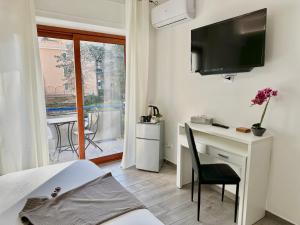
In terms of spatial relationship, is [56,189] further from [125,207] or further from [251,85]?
[251,85]

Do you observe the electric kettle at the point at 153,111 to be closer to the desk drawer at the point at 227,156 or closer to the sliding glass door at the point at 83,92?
the sliding glass door at the point at 83,92

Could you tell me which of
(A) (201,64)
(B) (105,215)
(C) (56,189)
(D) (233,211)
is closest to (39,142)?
(C) (56,189)

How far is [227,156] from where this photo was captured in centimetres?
203

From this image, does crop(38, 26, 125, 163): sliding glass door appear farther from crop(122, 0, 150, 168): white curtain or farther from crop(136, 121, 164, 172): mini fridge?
crop(136, 121, 164, 172): mini fridge

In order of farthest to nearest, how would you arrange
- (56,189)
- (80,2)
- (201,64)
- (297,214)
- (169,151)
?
(169,151) → (80,2) → (201,64) → (297,214) → (56,189)

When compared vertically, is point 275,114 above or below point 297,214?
above

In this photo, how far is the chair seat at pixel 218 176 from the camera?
1.95 m

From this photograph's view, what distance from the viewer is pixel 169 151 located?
340 centimetres

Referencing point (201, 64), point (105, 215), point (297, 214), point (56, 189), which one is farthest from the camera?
point (201, 64)

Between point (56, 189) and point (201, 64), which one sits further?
point (201, 64)

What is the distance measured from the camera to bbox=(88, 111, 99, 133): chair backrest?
11.3ft

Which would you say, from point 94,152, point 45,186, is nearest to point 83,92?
point 94,152

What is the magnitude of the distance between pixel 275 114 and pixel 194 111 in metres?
1.07

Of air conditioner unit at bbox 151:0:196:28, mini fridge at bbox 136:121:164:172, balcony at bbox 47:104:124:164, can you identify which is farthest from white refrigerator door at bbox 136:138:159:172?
air conditioner unit at bbox 151:0:196:28
